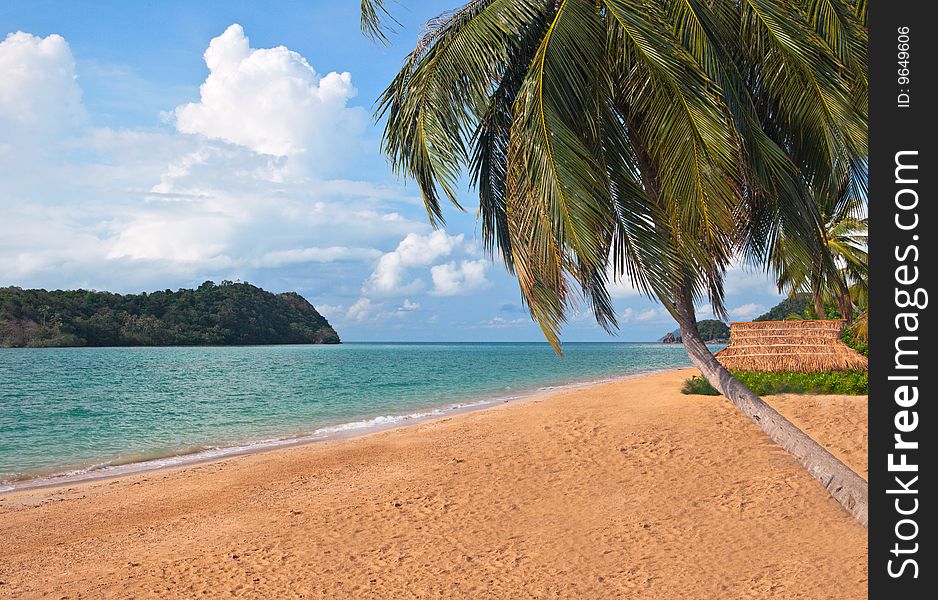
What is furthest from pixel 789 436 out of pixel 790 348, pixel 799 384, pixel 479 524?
pixel 790 348

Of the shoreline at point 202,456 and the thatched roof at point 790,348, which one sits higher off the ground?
the thatched roof at point 790,348

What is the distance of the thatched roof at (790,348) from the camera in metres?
14.7

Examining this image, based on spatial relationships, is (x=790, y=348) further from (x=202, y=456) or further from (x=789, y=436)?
(x=202, y=456)

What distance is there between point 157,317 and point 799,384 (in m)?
103

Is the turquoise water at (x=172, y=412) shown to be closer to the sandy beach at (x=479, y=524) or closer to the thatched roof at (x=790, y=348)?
the sandy beach at (x=479, y=524)

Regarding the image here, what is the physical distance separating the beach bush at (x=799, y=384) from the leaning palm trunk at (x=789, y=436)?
20.8 ft

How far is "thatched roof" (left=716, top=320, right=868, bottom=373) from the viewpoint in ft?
48.2

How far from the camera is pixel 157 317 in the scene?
100 m

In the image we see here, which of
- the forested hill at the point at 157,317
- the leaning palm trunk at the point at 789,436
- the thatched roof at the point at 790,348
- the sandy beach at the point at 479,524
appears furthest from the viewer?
the forested hill at the point at 157,317

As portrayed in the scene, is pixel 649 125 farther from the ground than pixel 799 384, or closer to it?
farther from the ground

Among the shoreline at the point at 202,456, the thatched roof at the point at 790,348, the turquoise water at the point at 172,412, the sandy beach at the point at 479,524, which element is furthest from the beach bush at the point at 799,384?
the turquoise water at the point at 172,412

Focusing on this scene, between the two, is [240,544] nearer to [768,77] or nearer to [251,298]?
[768,77]

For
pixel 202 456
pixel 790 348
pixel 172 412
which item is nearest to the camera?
pixel 202 456

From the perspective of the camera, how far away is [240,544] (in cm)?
621
